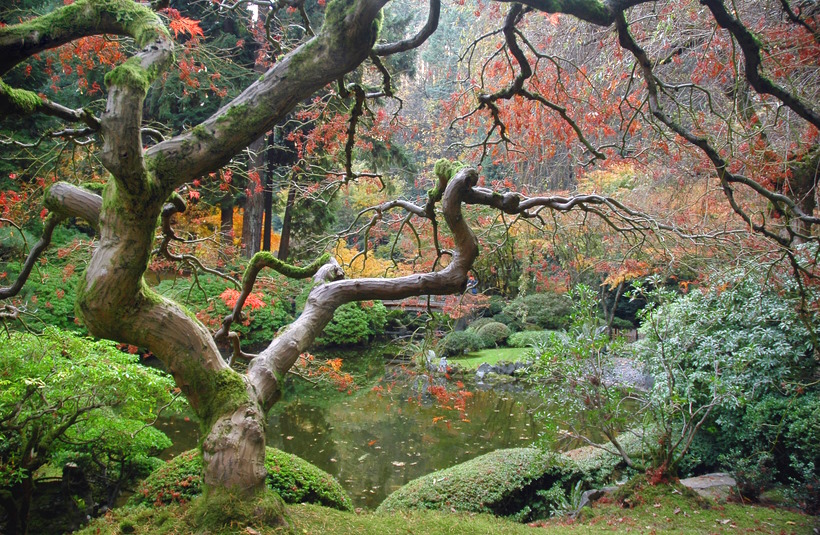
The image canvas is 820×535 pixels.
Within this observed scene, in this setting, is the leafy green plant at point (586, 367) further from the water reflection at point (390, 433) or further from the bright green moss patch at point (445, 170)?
the bright green moss patch at point (445, 170)

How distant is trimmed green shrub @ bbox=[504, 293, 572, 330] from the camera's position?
15.9 metres

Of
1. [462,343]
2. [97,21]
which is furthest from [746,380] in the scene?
[462,343]

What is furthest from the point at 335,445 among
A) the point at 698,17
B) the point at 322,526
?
the point at 698,17

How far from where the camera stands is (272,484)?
401 cm

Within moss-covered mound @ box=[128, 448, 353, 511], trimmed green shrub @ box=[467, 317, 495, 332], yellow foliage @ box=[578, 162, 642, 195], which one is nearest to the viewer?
moss-covered mound @ box=[128, 448, 353, 511]

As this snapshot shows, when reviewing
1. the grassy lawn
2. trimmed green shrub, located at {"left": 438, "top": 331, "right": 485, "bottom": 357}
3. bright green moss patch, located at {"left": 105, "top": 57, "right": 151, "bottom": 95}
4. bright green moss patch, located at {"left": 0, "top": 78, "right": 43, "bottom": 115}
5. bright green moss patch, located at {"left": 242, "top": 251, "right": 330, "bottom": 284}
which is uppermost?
trimmed green shrub, located at {"left": 438, "top": 331, "right": 485, "bottom": 357}

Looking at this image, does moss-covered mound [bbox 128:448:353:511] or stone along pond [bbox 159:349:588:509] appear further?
stone along pond [bbox 159:349:588:509]

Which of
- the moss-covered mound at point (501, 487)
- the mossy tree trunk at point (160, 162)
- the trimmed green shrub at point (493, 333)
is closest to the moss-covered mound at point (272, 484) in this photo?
the moss-covered mound at point (501, 487)

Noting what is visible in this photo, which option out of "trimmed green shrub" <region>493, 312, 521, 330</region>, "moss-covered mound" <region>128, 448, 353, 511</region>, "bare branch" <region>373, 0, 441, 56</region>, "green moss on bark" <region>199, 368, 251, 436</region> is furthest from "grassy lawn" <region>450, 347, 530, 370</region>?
"bare branch" <region>373, 0, 441, 56</region>

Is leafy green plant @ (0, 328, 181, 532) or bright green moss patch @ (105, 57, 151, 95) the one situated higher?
bright green moss patch @ (105, 57, 151, 95)

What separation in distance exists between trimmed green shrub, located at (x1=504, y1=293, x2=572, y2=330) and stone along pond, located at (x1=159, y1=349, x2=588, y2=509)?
472 cm

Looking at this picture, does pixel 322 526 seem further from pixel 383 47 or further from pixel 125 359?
pixel 383 47

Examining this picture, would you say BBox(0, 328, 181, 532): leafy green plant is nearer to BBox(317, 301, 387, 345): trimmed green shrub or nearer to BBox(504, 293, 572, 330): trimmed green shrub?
BBox(317, 301, 387, 345): trimmed green shrub

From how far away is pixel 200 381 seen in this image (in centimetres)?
275
